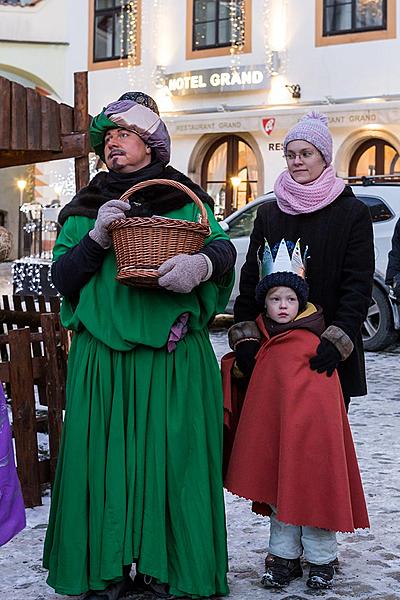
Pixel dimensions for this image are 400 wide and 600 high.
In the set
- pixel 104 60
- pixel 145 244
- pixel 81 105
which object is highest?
pixel 104 60

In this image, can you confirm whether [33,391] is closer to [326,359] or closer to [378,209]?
[326,359]

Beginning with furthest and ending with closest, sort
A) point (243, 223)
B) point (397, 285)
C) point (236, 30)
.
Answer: point (236, 30), point (243, 223), point (397, 285)

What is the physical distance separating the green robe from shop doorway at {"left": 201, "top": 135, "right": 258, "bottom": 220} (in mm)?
18237

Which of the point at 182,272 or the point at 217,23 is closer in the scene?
the point at 182,272

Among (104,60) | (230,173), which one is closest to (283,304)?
(230,173)

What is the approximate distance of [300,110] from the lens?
19547 millimetres

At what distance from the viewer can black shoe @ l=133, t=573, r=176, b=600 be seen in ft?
11.5

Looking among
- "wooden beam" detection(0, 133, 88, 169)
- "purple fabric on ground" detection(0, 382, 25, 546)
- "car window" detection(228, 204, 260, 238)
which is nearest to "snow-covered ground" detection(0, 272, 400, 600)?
"purple fabric on ground" detection(0, 382, 25, 546)

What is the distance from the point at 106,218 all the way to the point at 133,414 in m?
0.69

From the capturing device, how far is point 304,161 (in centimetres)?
364

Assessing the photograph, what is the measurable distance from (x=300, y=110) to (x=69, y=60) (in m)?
7.53

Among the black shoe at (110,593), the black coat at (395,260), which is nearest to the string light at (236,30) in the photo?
the black coat at (395,260)

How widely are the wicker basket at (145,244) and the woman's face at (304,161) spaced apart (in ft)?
2.00

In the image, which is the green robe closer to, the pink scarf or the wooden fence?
the pink scarf
